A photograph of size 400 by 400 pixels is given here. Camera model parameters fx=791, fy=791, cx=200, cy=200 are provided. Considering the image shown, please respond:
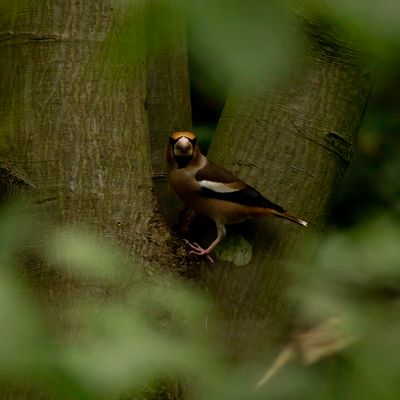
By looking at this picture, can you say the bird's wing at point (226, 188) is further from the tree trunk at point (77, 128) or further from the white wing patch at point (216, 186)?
the tree trunk at point (77, 128)

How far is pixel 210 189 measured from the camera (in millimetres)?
3320

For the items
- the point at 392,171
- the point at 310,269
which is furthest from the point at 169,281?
the point at 392,171

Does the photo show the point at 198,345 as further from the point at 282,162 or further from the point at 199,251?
the point at 282,162

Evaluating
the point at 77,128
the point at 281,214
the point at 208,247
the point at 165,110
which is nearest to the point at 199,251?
the point at 208,247

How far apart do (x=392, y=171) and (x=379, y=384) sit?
12.2ft

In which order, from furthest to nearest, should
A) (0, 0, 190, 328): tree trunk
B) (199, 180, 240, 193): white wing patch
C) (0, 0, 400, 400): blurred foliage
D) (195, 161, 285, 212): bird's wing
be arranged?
(199, 180, 240, 193): white wing patch < (195, 161, 285, 212): bird's wing < (0, 0, 190, 328): tree trunk < (0, 0, 400, 400): blurred foliage

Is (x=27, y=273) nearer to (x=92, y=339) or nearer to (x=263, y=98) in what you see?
(x=263, y=98)

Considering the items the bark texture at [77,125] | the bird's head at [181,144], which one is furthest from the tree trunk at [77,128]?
the bird's head at [181,144]

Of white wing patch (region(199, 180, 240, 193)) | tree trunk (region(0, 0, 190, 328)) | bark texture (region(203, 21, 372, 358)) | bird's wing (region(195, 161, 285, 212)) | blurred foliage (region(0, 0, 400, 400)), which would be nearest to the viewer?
blurred foliage (region(0, 0, 400, 400))

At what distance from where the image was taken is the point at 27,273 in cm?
246

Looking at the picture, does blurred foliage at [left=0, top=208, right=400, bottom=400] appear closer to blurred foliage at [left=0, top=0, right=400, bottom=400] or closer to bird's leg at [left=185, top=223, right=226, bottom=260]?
blurred foliage at [left=0, top=0, right=400, bottom=400]

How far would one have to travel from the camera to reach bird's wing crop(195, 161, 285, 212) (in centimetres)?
281

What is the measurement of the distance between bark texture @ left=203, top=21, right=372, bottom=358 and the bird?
0.16 feet

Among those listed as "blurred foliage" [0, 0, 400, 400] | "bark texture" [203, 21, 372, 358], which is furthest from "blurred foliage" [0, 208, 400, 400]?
"bark texture" [203, 21, 372, 358]
